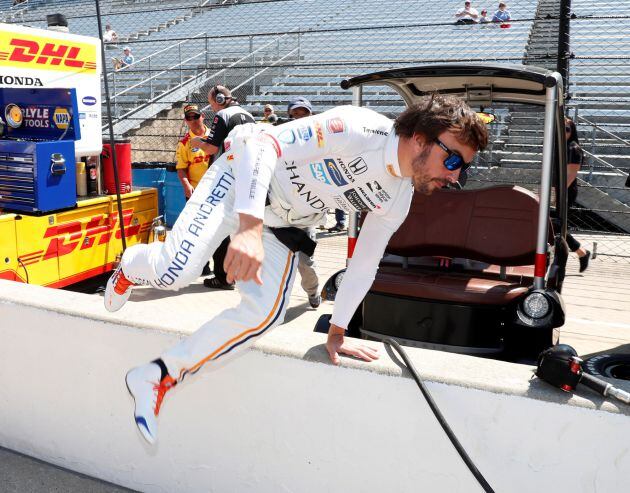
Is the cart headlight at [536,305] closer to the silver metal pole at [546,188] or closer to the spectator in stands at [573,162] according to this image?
the silver metal pole at [546,188]

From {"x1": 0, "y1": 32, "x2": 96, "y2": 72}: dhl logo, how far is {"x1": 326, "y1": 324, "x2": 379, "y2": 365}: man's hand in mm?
4645

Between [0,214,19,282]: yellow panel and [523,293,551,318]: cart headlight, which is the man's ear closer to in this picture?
[523,293,551,318]: cart headlight

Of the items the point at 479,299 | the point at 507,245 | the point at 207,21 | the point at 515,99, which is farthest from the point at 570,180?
the point at 207,21

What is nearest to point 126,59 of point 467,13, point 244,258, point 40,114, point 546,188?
point 467,13

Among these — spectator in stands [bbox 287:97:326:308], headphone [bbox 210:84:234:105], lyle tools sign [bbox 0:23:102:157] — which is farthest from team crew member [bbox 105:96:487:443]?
headphone [bbox 210:84:234:105]

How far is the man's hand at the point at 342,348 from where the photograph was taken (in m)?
2.33

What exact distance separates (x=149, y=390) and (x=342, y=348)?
735mm

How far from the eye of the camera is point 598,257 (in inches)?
296

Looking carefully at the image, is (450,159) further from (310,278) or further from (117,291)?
(310,278)

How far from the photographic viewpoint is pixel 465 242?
3713mm

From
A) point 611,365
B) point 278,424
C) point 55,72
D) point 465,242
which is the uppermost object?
point 55,72

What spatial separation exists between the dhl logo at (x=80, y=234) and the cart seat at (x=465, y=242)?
9.90 feet

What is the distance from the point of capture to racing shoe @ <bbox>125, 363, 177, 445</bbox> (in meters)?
2.20

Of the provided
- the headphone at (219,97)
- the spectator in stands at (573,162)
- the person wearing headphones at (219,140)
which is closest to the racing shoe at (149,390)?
the person wearing headphones at (219,140)
